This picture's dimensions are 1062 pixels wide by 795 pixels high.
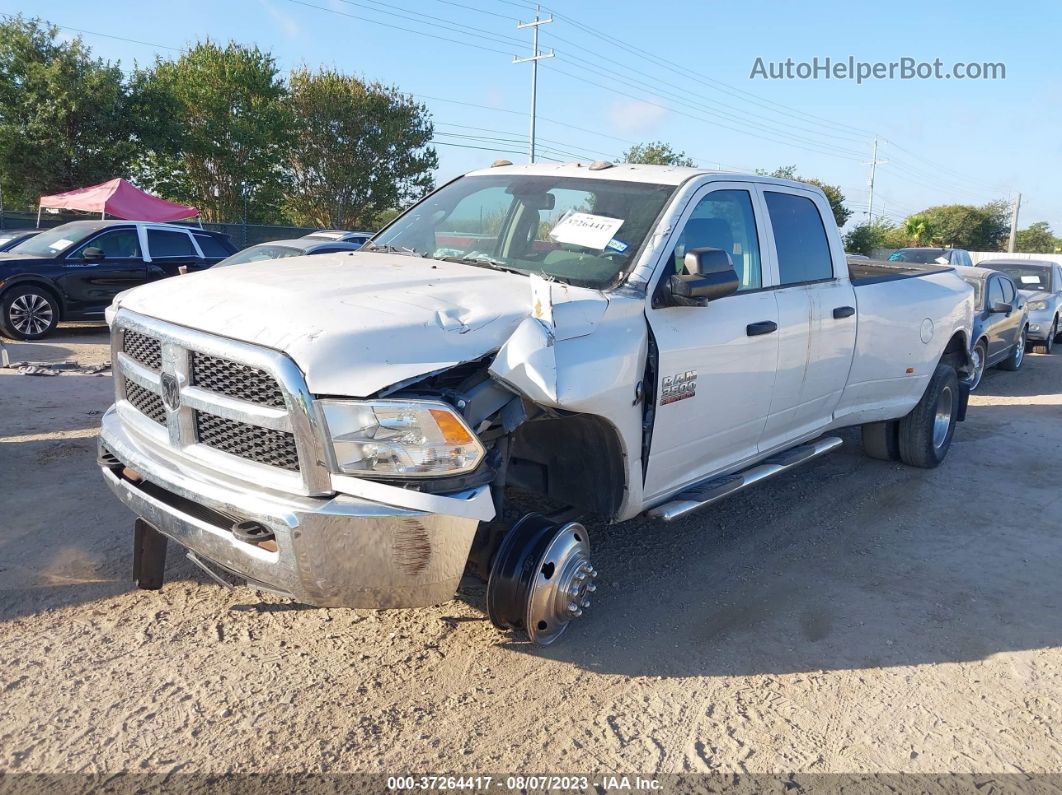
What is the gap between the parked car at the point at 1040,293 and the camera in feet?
47.3

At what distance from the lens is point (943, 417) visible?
22.0ft

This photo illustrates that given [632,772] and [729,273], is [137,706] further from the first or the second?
[729,273]

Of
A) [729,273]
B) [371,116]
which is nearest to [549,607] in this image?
[729,273]

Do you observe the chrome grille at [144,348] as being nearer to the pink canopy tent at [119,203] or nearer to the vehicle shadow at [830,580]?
the vehicle shadow at [830,580]

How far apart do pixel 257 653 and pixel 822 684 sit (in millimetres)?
2273

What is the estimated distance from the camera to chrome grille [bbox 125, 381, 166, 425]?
3303mm

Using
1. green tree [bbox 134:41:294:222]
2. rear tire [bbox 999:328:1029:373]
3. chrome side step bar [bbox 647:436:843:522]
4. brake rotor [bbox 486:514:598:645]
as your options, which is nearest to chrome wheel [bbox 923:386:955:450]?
chrome side step bar [bbox 647:436:843:522]

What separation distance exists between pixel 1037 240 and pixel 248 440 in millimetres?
75660

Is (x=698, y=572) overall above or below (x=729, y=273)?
below

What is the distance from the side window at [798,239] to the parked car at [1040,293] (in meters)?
10.9

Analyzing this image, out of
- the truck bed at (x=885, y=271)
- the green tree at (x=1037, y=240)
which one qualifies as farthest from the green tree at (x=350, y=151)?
the green tree at (x=1037, y=240)

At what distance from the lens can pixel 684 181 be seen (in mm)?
4148

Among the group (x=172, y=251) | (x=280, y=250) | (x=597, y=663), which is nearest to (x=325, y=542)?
(x=597, y=663)

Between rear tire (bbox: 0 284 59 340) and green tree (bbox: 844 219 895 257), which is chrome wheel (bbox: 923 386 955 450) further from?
green tree (bbox: 844 219 895 257)
